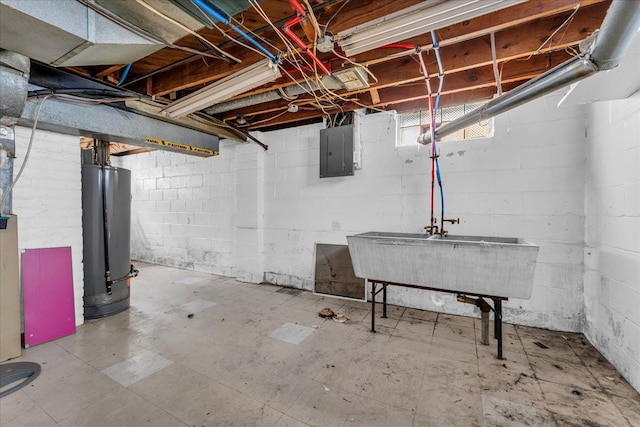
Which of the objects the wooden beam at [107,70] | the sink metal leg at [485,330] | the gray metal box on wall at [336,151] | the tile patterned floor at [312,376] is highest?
the wooden beam at [107,70]

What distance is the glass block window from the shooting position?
9.16 ft

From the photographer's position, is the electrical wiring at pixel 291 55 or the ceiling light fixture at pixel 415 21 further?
the electrical wiring at pixel 291 55

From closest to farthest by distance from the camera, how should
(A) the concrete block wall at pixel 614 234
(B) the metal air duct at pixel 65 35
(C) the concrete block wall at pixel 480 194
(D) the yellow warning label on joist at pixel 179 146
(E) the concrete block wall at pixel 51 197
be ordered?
1. (B) the metal air duct at pixel 65 35
2. (A) the concrete block wall at pixel 614 234
3. (E) the concrete block wall at pixel 51 197
4. (C) the concrete block wall at pixel 480 194
5. (D) the yellow warning label on joist at pixel 179 146

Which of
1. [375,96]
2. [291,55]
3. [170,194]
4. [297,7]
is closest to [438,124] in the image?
[375,96]

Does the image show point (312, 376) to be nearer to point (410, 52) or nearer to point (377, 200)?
point (377, 200)

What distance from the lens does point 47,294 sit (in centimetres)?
234

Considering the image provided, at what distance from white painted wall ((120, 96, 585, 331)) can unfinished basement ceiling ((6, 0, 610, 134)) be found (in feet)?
1.59

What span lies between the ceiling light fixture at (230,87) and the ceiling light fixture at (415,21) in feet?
1.92

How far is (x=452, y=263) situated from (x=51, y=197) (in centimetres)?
361

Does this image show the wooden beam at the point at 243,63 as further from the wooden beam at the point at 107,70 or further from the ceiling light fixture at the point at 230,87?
the wooden beam at the point at 107,70

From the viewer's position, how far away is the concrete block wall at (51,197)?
2.30 meters

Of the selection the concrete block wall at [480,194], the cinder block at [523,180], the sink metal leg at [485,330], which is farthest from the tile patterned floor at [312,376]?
the cinder block at [523,180]

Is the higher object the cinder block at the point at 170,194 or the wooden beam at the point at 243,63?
the wooden beam at the point at 243,63

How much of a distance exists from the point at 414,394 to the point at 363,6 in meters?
2.44
